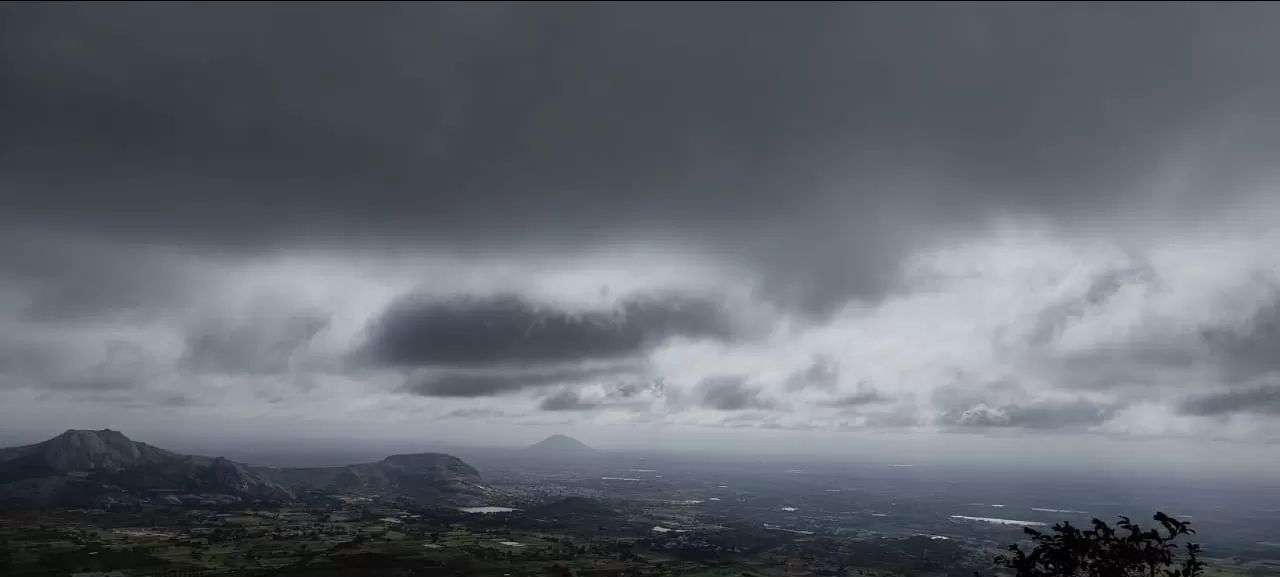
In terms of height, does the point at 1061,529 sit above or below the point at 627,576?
above

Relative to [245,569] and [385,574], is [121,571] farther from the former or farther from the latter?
[385,574]

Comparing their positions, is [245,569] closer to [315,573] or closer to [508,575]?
[315,573]

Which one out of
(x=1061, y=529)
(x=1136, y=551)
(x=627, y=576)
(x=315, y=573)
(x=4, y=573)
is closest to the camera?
(x=1136, y=551)

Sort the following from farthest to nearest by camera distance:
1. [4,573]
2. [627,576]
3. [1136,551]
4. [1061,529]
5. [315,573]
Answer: [627,576] → [315,573] → [4,573] → [1061,529] → [1136,551]

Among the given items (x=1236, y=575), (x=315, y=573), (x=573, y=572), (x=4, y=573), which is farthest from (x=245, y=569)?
(x=1236, y=575)

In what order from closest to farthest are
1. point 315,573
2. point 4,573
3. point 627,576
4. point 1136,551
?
point 1136,551 < point 4,573 < point 315,573 < point 627,576

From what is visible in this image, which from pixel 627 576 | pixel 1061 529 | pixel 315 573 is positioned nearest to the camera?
pixel 1061 529

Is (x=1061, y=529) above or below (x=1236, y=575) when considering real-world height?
above

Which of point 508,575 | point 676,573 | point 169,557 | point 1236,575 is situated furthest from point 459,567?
point 1236,575

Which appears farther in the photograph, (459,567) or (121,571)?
(459,567)
